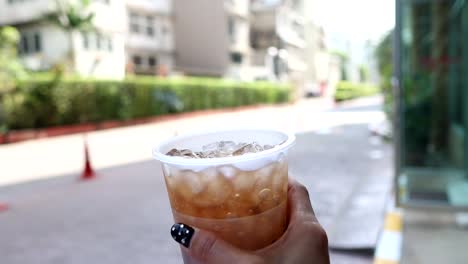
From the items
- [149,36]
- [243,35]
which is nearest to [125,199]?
[243,35]

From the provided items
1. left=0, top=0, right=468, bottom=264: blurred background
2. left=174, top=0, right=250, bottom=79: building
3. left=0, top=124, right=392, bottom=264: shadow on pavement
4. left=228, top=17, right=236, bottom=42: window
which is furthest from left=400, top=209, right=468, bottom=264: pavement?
left=228, top=17, right=236, bottom=42: window

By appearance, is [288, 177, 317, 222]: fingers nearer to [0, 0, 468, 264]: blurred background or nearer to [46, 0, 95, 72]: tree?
[0, 0, 468, 264]: blurred background

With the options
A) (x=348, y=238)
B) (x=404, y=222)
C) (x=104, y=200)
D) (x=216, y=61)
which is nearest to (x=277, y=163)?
(x=348, y=238)

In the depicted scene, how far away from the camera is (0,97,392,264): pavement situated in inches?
59.4

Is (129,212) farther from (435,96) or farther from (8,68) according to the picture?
(8,68)

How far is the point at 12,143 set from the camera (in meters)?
7.41

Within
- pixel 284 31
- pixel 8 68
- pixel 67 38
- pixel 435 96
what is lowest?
pixel 435 96

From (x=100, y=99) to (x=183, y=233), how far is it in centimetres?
953

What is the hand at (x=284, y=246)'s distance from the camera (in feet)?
1.71

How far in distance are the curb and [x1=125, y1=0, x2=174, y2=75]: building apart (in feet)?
5.34

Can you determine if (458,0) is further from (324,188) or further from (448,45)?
(324,188)

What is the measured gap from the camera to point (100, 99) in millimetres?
9461

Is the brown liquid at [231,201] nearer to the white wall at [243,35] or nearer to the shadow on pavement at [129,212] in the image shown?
the shadow on pavement at [129,212]

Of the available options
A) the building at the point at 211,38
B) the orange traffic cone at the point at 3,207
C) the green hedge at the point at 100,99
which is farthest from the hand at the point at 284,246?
the green hedge at the point at 100,99
